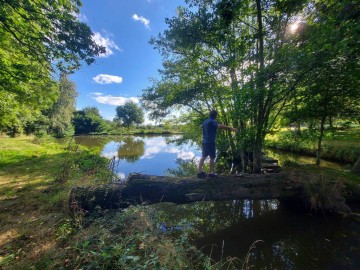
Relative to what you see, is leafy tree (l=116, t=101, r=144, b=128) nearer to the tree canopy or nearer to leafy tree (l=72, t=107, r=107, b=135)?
leafy tree (l=72, t=107, r=107, b=135)

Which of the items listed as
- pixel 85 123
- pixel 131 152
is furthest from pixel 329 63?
pixel 85 123

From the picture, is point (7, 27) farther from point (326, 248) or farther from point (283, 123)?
point (283, 123)

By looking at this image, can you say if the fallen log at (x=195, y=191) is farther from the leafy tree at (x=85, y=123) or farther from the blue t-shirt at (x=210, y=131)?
the leafy tree at (x=85, y=123)

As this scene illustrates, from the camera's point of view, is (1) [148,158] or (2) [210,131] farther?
(1) [148,158]

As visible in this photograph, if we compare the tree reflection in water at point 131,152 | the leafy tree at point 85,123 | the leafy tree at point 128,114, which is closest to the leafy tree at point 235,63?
the tree reflection in water at point 131,152

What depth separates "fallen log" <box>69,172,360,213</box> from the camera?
202 inches

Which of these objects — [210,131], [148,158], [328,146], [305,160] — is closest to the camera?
[210,131]

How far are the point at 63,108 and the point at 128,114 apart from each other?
36.8m

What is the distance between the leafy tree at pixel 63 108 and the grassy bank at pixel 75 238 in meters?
28.6

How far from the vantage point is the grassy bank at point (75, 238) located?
115 inches

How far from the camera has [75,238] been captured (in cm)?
369

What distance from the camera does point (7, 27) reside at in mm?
5328

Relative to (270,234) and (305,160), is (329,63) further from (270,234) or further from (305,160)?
(305,160)

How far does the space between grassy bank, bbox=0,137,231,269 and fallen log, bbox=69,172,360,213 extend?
38cm
